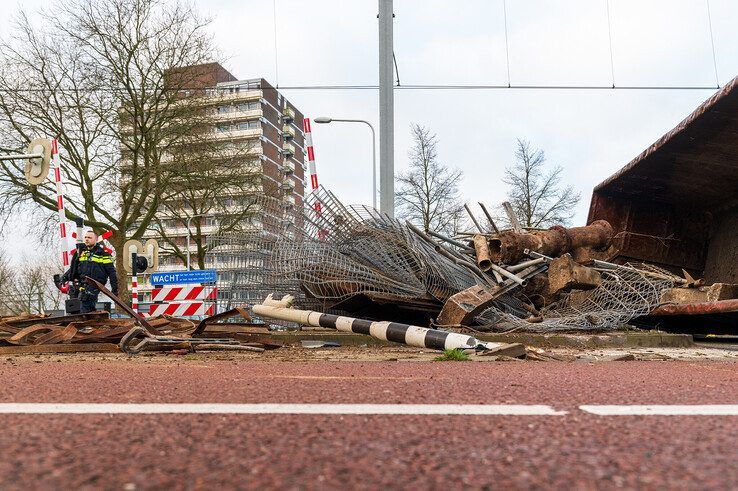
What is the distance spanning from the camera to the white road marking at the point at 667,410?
2277 mm

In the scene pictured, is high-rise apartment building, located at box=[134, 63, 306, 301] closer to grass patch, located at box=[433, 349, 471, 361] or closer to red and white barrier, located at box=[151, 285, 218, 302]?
red and white barrier, located at box=[151, 285, 218, 302]

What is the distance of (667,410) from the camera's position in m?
2.36

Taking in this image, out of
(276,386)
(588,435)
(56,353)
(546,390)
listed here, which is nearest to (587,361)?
(546,390)

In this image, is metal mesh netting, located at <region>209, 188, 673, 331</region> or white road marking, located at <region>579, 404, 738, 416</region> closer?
white road marking, located at <region>579, 404, 738, 416</region>

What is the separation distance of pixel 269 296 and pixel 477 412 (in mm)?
6329

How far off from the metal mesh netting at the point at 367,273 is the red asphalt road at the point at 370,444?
474 cm

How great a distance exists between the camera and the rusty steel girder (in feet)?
28.7

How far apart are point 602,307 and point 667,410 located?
20.3 ft

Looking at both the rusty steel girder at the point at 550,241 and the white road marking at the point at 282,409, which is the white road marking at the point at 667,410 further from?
the rusty steel girder at the point at 550,241

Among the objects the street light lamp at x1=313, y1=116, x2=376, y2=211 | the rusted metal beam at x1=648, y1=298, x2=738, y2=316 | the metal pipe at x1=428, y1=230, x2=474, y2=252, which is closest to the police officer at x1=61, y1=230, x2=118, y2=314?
the metal pipe at x1=428, y1=230, x2=474, y2=252

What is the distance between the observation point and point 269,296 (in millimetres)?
8414

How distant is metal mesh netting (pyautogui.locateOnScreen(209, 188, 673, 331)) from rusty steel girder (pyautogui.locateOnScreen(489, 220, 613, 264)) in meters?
0.51

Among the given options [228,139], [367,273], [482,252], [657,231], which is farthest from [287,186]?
[367,273]

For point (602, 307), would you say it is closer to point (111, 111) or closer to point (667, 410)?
point (667, 410)
